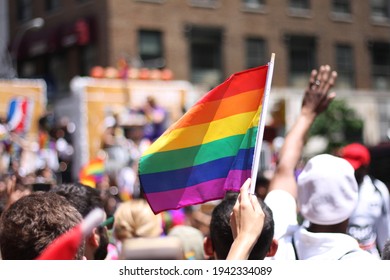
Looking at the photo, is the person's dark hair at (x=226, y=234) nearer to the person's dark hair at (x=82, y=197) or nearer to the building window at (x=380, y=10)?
the person's dark hair at (x=82, y=197)

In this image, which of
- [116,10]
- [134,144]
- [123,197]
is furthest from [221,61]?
[123,197]

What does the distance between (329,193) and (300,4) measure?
28.1 m

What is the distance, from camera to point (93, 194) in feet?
12.7

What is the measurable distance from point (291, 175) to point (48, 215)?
1985 mm

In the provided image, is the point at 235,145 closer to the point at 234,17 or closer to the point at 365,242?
the point at 365,242

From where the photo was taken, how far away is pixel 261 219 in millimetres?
2570

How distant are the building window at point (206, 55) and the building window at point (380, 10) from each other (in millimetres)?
8046

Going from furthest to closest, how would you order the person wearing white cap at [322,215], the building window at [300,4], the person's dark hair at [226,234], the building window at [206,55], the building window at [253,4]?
the building window at [300,4] → the building window at [253,4] → the building window at [206,55] → the person wearing white cap at [322,215] → the person's dark hair at [226,234]

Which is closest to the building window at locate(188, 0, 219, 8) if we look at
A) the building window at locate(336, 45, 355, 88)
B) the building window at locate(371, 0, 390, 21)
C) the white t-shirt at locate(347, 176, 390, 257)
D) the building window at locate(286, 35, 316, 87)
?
the building window at locate(286, 35, 316, 87)

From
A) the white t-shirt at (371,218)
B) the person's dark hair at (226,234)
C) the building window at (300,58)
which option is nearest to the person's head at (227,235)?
the person's dark hair at (226,234)

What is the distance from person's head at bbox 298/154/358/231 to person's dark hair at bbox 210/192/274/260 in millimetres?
355

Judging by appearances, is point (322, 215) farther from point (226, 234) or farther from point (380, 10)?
point (380, 10)

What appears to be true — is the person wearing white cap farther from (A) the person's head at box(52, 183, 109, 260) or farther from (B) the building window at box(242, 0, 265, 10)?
(B) the building window at box(242, 0, 265, 10)

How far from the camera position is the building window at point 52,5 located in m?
28.2
